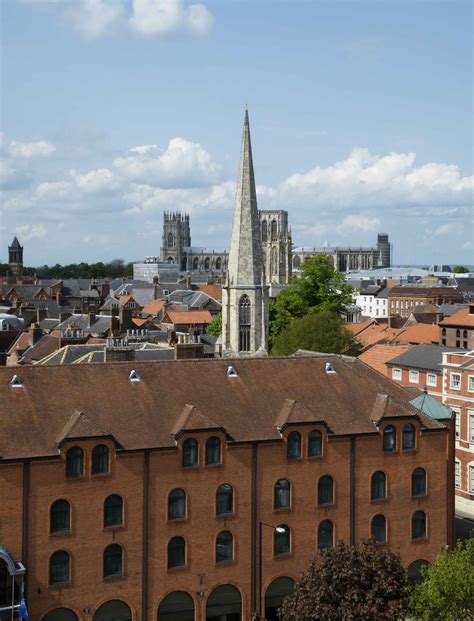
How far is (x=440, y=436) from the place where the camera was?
4244cm

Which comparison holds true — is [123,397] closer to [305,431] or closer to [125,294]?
[305,431]

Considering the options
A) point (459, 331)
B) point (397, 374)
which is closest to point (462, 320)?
point (459, 331)

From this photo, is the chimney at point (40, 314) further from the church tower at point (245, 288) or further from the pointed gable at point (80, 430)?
the pointed gable at point (80, 430)

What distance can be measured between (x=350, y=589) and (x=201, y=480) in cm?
804

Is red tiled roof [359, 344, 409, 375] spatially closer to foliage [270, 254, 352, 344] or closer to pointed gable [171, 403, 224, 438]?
foliage [270, 254, 352, 344]

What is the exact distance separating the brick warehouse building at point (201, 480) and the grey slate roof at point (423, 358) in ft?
78.7

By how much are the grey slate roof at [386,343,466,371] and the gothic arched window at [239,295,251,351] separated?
46.8 ft

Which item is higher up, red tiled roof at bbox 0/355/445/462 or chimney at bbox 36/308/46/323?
chimney at bbox 36/308/46/323

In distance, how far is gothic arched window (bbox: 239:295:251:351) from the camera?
81.2 meters

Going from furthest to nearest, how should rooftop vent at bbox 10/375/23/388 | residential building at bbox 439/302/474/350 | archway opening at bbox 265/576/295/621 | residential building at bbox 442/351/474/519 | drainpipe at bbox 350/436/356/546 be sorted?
residential building at bbox 439/302/474/350
residential building at bbox 442/351/474/519
drainpipe at bbox 350/436/356/546
archway opening at bbox 265/576/295/621
rooftop vent at bbox 10/375/23/388

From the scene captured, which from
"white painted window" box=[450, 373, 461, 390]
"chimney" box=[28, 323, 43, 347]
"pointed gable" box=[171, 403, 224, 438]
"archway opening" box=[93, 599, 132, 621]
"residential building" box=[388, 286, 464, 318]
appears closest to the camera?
"archway opening" box=[93, 599, 132, 621]

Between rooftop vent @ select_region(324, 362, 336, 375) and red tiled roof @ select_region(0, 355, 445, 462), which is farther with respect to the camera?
rooftop vent @ select_region(324, 362, 336, 375)

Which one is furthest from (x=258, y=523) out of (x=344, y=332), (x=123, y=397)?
(x=344, y=332)

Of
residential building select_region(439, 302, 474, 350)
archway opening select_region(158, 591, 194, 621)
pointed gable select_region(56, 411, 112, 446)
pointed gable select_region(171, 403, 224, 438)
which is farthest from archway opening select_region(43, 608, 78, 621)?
residential building select_region(439, 302, 474, 350)
